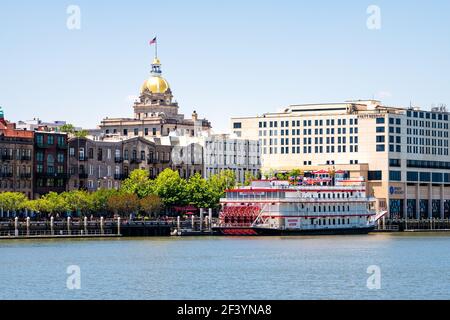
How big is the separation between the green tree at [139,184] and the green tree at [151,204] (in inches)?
99.8

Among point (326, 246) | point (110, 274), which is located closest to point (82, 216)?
point (326, 246)

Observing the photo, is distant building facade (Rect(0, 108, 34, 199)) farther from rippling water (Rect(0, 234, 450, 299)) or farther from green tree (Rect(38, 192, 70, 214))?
rippling water (Rect(0, 234, 450, 299))

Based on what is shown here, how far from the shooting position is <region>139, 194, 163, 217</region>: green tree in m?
167

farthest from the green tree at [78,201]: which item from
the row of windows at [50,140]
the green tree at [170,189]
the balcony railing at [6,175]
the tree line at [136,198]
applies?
the green tree at [170,189]

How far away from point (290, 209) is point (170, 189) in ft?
73.3

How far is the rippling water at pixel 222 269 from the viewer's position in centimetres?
7188

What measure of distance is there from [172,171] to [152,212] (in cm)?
1073

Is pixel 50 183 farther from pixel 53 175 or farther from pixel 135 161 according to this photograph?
pixel 135 161

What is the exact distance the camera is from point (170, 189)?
172875 mm

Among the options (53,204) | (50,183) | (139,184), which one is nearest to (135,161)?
(139,184)

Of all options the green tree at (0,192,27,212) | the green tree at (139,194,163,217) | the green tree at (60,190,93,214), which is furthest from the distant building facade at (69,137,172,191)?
the green tree at (0,192,27,212)

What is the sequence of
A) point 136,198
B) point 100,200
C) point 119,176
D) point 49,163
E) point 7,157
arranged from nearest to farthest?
1. point 7,157
2. point 100,200
3. point 136,198
4. point 49,163
5. point 119,176

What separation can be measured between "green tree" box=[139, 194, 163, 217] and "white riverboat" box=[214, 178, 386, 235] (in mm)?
13339

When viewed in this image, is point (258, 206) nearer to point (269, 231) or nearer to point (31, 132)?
point (269, 231)
